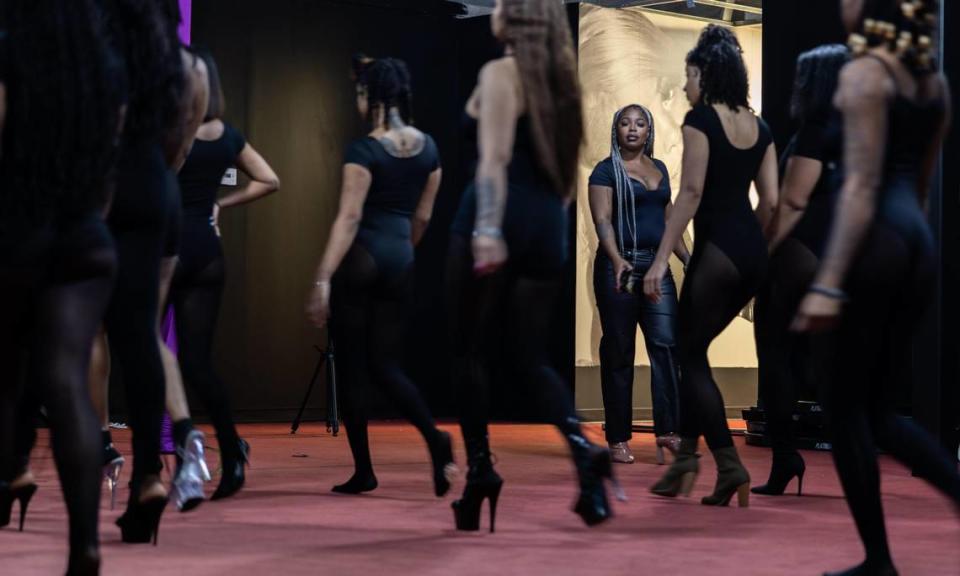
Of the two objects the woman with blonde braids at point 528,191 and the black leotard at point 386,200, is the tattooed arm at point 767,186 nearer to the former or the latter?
the black leotard at point 386,200

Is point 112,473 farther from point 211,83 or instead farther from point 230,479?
point 211,83

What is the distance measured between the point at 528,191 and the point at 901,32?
3.63 feet

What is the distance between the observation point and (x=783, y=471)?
5312 millimetres

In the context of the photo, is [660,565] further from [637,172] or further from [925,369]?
[637,172]

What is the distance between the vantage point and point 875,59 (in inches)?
115

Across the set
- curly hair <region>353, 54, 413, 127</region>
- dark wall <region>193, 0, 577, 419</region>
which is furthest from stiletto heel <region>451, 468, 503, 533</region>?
dark wall <region>193, 0, 577, 419</region>

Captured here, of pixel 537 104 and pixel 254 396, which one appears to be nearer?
pixel 537 104

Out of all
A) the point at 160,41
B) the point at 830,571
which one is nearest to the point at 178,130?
the point at 160,41

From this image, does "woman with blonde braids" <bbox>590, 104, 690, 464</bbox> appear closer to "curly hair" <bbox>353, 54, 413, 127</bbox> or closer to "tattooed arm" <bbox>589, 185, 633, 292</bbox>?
"tattooed arm" <bbox>589, 185, 633, 292</bbox>

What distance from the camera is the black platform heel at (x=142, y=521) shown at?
11.9ft

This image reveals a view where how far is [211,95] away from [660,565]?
2170 mm

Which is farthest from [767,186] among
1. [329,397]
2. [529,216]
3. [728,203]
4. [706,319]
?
[329,397]

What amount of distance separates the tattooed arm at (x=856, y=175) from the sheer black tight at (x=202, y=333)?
8.45ft

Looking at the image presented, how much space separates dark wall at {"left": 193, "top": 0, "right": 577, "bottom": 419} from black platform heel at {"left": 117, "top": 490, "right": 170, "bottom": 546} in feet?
18.0
